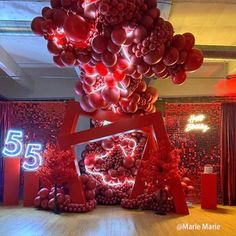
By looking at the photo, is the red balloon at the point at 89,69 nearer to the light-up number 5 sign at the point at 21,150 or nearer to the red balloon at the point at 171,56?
the red balloon at the point at 171,56

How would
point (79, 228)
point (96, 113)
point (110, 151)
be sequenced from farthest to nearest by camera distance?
point (110, 151) → point (96, 113) → point (79, 228)

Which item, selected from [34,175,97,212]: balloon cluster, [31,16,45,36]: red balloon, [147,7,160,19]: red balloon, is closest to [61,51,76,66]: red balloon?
[31,16,45,36]: red balloon

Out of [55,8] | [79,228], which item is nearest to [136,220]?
[79,228]

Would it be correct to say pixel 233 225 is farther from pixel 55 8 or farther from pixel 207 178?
Result: pixel 55 8

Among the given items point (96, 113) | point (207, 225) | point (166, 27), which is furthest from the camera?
point (96, 113)

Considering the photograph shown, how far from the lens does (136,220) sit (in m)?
6.07

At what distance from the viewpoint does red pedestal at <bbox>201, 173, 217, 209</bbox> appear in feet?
25.3

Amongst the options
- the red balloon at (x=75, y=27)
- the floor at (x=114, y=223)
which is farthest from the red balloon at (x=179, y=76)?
the floor at (x=114, y=223)

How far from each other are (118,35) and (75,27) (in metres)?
0.48

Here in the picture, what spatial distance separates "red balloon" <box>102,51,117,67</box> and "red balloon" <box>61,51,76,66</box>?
428 millimetres

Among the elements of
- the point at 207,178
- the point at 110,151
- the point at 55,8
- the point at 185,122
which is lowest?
the point at 207,178

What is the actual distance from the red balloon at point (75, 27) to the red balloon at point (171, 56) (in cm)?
96

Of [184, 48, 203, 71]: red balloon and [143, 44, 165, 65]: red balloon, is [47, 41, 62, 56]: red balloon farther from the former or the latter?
[184, 48, 203, 71]: red balloon

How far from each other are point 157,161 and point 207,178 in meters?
1.77
